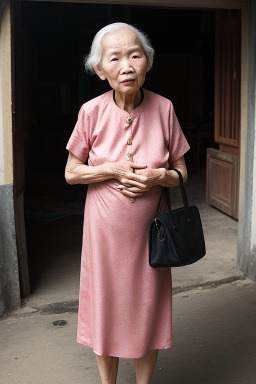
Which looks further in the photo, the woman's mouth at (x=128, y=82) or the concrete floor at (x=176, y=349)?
the concrete floor at (x=176, y=349)

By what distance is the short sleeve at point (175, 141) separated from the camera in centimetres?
254

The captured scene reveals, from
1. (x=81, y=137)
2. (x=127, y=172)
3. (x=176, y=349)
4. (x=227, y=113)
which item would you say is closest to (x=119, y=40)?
(x=81, y=137)

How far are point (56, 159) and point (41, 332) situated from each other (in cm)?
825

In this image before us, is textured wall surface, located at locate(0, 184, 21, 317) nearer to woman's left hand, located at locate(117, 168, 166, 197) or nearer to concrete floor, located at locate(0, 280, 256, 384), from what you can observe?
concrete floor, located at locate(0, 280, 256, 384)

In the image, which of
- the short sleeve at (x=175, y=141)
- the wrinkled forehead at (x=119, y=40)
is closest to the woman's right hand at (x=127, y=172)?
the short sleeve at (x=175, y=141)

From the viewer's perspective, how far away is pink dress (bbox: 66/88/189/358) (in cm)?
245

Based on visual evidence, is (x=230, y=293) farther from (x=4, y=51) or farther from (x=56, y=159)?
(x=56, y=159)

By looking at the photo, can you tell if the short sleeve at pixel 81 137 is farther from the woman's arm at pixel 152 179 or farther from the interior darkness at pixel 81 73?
the interior darkness at pixel 81 73

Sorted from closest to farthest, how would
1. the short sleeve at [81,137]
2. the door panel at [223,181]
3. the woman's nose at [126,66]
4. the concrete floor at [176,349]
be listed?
the woman's nose at [126,66] → the short sleeve at [81,137] → the concrete floor at [176,349] → the door panel at [223,181]

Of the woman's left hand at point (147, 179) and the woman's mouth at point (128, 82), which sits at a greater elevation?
the woman's mouth at point (128, 82)

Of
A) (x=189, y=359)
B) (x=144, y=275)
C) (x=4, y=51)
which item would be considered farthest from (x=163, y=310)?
(x=4, y=51)

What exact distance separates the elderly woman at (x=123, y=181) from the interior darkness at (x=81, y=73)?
6.36 m

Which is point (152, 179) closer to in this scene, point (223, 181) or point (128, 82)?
point (128, 82)

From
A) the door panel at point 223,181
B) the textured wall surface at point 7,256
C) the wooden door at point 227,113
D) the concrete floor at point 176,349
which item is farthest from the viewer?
the door panel at point 223,181
